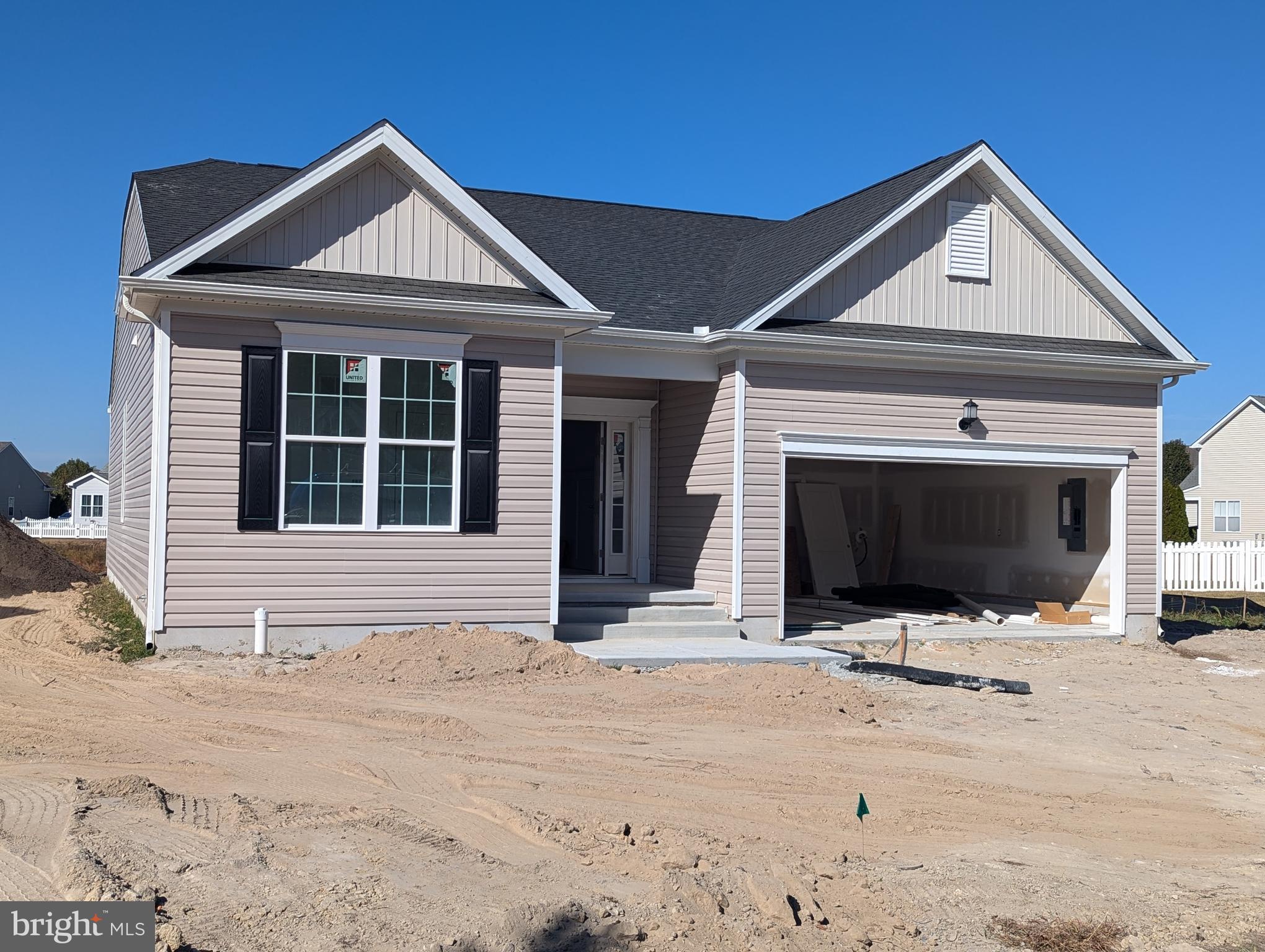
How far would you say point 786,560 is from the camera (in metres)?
21.3

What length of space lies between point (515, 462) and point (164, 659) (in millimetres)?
4136

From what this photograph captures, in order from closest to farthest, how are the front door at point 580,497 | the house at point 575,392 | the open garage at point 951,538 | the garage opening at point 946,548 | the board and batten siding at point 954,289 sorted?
the house at point 575,392, the board and batten siding at point 954,289, the open garage at point 951,538, the garage opening at point 946,548, the front door at point 580,497

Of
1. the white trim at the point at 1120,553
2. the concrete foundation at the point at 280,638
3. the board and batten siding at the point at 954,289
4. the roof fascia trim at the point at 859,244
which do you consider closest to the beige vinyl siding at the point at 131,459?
the concrete foundation at the point at 280,638

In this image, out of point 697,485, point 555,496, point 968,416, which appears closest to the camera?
point 555,496

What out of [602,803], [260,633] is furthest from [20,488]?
[602,803]

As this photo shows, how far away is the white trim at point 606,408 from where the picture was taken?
16578 millimetres

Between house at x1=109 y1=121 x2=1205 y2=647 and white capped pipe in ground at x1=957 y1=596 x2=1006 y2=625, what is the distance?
1212 mm

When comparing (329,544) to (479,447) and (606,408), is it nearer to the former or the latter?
(479,447)

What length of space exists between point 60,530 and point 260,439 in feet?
141

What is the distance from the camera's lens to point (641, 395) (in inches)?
666

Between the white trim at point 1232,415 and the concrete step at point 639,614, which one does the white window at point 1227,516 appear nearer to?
the white trim at point 1232,415

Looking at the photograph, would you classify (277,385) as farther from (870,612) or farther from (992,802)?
(870,612)

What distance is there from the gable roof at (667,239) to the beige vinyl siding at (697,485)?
111cm

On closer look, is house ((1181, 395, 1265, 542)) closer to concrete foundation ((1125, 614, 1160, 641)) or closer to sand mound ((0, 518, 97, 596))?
concrete foundation ((1125, 614, 1160, 641))
